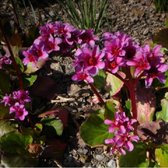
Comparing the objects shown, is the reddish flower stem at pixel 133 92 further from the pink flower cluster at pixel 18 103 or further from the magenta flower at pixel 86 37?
Result: the pink flower cluster at pixel 18 103

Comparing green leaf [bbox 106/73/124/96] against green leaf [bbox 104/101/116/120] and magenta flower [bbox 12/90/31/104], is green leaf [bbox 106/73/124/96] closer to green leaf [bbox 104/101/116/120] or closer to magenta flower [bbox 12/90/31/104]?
green leaf [bbox 104/101/116/120]

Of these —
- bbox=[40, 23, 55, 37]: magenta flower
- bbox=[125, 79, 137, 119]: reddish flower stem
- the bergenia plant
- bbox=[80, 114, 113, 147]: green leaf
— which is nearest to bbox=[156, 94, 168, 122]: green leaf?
the bergenia plant

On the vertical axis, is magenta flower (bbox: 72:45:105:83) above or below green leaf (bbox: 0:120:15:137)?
above

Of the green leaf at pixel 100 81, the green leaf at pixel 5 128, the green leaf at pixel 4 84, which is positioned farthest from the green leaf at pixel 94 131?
the green leaf at pixel 4 84

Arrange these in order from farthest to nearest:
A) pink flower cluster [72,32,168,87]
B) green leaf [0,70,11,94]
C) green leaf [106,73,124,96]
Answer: green leaf [0,70,11,94] < green leaf [106,73,124,96] < pink flower cluster [72,32,168,87]

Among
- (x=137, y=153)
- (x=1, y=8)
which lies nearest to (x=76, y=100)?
(x=137, y=153)
